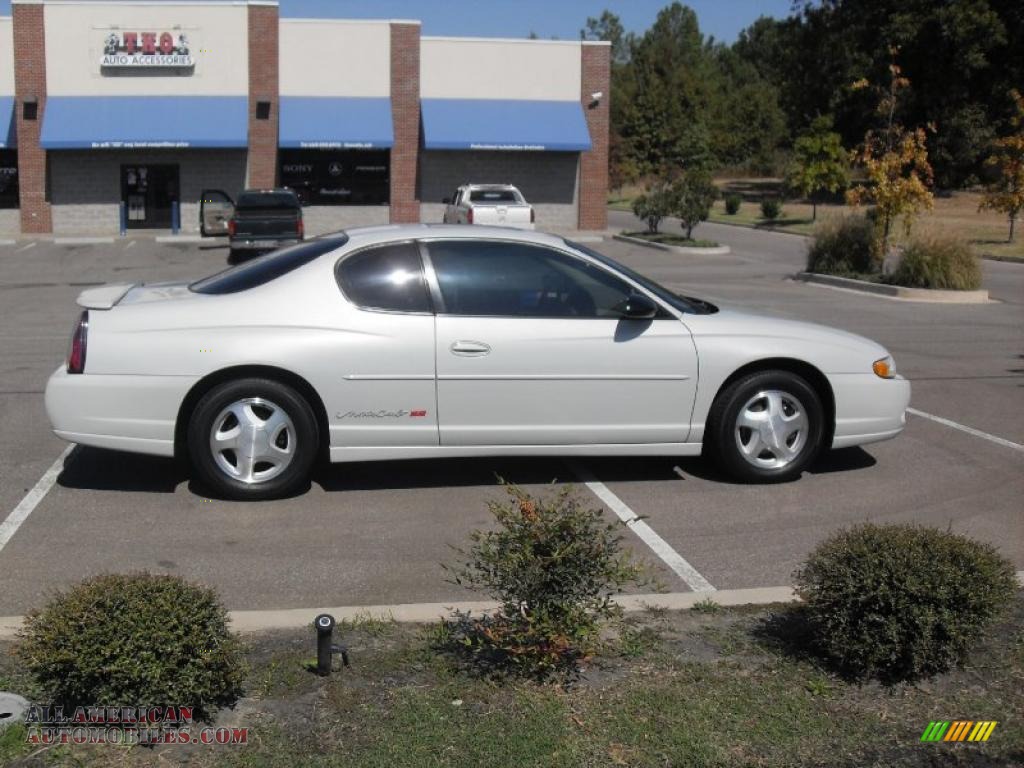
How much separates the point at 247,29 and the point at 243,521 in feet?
115

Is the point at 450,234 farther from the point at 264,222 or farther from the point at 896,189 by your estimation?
the point at 264,222

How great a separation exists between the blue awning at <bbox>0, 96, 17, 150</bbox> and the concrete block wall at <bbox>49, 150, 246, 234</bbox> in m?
1.53

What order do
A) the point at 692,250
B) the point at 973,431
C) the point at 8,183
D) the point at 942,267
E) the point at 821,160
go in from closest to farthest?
1. the point at 973,431
2. the point at 942,267
3. the point at 692,250
4. the point at 8,183
5. the point at 821,160

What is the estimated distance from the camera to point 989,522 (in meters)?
6.94

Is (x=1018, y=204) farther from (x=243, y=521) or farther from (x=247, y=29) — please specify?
(x=243, y=521)

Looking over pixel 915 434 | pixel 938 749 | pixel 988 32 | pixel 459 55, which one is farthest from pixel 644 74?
pixel 938 749

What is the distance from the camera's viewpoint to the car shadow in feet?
24.6

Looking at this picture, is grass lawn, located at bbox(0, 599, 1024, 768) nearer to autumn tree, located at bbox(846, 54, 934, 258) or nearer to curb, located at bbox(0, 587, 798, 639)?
curb, located at bbox(0, 587, 798, 639)

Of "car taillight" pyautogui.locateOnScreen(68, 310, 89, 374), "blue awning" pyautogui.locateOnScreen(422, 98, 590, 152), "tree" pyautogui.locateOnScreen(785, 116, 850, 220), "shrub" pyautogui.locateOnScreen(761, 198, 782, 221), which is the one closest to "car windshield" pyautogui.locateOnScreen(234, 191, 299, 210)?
"blue awning" pyautogui.locateOnScreen(422, 98, 590, 152)

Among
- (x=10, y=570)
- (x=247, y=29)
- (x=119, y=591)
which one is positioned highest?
(x=247, y=29)

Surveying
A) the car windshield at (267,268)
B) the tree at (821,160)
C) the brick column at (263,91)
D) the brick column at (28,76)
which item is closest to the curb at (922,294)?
the car windshield at (267,268)

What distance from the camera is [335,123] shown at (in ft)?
128

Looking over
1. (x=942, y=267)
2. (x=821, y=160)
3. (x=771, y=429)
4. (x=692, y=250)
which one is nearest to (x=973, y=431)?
(x=771, y=429)

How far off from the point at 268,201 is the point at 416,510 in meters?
22.6
